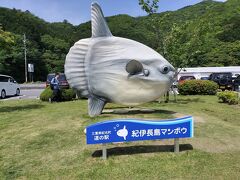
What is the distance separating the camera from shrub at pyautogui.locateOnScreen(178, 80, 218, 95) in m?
22.5

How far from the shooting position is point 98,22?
1101 cm

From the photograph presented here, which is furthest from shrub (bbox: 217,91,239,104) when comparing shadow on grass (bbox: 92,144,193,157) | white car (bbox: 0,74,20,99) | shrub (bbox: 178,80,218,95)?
white car (bbox: 0,74,20,99)

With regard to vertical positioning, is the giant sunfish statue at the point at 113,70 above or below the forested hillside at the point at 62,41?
below

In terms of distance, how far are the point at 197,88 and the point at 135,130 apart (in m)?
15.8

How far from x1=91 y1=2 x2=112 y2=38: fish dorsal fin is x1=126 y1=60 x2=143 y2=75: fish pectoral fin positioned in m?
1.36

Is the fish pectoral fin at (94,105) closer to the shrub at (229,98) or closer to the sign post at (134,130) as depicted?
the sign post at (134,130)

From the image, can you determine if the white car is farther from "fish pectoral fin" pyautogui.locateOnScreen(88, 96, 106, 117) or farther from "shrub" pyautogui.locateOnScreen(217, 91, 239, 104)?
"fish pectoral fin" pyautogui.locateOnScreen(88, 96, 106, 117)

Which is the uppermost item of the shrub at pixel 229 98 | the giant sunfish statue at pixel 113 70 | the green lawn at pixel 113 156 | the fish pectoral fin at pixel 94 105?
the giant sunfish statue at pixel 113 70

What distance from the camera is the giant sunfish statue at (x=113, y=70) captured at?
1083 centimetres

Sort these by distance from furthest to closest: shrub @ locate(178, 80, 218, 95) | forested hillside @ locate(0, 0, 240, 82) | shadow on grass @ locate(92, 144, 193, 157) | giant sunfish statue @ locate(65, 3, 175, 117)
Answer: forested hillside @ locate(0, 0, 240, 82), shrub @ locate(178, 80, 218, 95), giant sunfish statue @ locate(65, 3, 175, 117), shadow on grass @ locate(92, 144, 193, 157)

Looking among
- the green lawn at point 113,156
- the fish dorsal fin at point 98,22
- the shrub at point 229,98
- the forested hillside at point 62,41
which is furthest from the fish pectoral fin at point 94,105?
the forested hillside at point 62,41

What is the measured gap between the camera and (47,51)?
66750 mm

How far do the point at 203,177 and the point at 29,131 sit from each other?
216 inches

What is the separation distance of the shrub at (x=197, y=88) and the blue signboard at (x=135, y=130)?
49.4 feet
